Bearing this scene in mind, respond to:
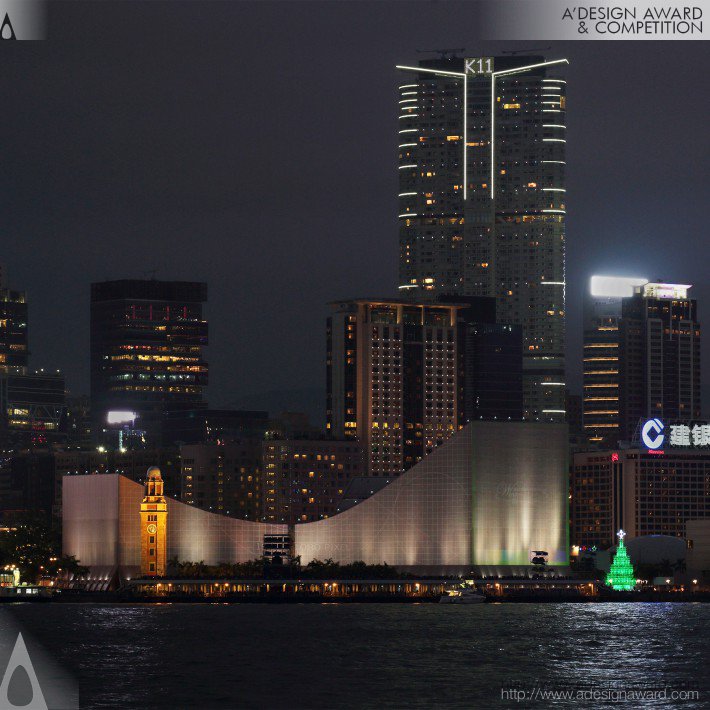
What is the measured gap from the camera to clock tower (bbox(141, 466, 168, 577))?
152 meters

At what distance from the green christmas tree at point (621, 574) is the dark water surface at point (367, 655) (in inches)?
926

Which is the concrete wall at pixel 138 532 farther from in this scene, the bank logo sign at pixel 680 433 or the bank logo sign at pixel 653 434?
the bank logo sign at pixel 680 433

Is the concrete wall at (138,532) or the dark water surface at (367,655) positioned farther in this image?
the concrete wall at (138,532)

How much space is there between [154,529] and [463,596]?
1039 inches

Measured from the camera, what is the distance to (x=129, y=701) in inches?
2448

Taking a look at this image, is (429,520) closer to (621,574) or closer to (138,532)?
(621,574)

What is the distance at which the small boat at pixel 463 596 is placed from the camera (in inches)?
5517

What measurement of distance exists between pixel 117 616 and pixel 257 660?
141ft

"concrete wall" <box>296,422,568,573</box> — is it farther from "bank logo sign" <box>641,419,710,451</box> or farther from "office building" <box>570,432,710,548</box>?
"bank logo sign" <box>641,419,710,451</box>

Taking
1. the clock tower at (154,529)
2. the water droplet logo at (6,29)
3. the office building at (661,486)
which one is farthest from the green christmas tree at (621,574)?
the water droplet logo at (6,29)

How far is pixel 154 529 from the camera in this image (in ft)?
501

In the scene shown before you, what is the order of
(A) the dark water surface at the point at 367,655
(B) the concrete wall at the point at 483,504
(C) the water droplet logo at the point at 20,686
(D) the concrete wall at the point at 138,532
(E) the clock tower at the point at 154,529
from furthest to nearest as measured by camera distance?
1. (D) the concrete wall at the point at 138,532
2. (E) the clock tower at the point at 154,529
3. (B) the concrete wall at the point at 483,504
4. (A) the dark water surface at the point at 367,655
5. (C) the water droplet logo at the point at 20,686

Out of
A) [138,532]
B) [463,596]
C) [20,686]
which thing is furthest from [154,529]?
[20,686]

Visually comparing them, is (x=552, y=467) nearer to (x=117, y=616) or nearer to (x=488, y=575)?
(x=488, y=575)
